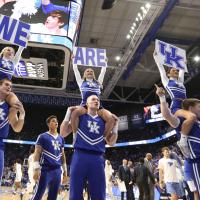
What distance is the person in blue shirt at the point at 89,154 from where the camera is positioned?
3.66 metres

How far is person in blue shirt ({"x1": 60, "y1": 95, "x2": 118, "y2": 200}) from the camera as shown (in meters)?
3.66

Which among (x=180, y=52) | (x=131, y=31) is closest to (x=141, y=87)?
(x=131, y=31)

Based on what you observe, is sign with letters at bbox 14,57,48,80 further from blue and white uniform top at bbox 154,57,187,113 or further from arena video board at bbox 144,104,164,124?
arena video board at bbox 144,104,164,124

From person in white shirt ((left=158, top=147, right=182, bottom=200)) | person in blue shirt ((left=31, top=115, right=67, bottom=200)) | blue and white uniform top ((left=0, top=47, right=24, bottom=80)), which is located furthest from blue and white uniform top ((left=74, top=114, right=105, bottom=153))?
person in white shirt ((left=158, top=147, right=182, bottom=200))

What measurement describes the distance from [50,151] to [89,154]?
67.3 inches

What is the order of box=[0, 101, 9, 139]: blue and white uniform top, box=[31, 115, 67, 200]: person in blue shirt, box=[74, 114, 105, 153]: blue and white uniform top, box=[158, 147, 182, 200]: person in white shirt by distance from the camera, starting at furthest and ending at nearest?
box=[158, 147, 182, 200]: person in white shirt, box=[31, 115, 67, 200]: person in blue shirt, box=[74, 114, 105, 153]: blue and white uniform top, box=[0, 101, 9, 139]: blue and white uniform top

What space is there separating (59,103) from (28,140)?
6956 mm

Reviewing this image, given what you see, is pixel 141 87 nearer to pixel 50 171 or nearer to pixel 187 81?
pixel 187 81

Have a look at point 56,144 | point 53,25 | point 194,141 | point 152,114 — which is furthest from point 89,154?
point 152,114

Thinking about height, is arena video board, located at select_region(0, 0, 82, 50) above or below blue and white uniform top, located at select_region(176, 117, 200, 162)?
above

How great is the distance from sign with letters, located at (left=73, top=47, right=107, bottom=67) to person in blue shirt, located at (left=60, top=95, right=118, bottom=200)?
1.63m

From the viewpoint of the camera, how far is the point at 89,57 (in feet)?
18.9

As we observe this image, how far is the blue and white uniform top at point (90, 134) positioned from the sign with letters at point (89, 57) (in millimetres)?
1777

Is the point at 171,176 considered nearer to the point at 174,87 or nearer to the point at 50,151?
the point at 174,87
